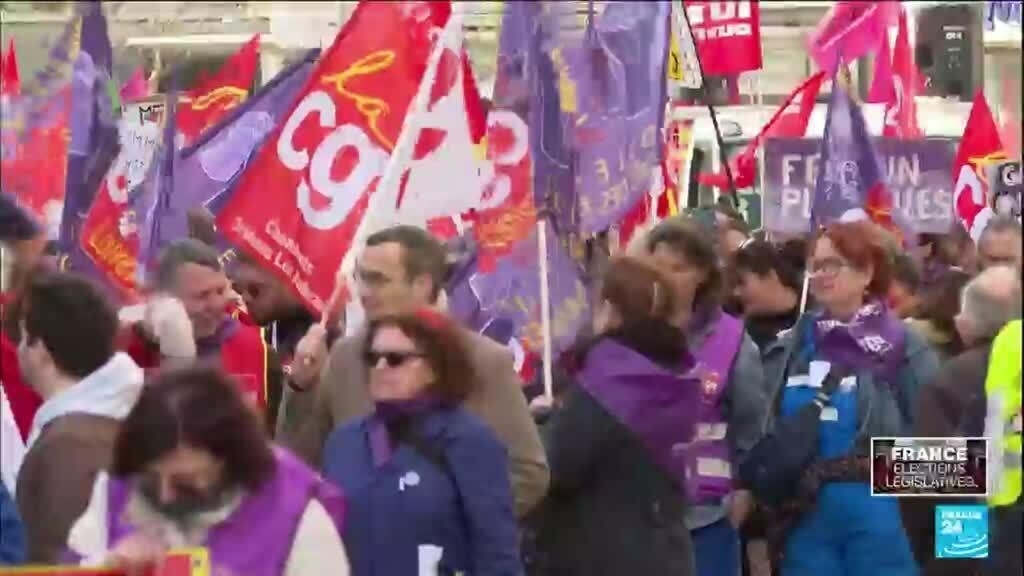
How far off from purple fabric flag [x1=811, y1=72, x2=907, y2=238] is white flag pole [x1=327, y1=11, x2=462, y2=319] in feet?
12.3

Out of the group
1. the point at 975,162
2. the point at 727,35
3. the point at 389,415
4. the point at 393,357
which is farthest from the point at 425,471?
the point at 727,35

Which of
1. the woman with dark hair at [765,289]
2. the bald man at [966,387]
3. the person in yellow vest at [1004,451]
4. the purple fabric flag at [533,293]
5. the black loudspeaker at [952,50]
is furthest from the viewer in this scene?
the black loudspeaker at [952,50]

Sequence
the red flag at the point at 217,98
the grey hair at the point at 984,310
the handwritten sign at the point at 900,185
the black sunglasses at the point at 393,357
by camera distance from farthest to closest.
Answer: the red flag at the point at 217,98, the handwritten sign at the point at 900,185, the grey hair at the point at 984,310, the black sunglasses at the point at 393,357

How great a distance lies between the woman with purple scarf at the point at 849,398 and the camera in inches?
280

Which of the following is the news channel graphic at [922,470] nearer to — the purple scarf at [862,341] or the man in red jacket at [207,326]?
the purple scarf at [862,341]

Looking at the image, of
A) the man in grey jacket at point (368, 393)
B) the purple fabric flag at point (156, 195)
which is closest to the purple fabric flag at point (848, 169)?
the purple fabric flag at point (156, 195)

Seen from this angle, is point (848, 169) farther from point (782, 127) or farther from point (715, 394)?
point (782, 127)

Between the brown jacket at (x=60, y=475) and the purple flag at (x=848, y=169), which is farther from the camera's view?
the purple flag at (x=848, y=169)

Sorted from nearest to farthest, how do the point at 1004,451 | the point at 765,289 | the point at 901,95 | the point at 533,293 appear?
the point at 1004,451, the point at 533,293, the point at 765,289, the point at 901,95

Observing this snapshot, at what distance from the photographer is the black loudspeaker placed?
2089 cm

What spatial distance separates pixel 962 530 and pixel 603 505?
159cm

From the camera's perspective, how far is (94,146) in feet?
25.3

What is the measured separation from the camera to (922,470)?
706 cm

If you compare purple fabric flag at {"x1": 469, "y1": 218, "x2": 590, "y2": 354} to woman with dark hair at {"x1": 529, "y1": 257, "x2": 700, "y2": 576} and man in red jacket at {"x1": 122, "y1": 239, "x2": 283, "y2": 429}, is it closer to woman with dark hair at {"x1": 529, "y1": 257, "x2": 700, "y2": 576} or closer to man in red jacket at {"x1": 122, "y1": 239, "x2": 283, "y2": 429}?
man in red jacket at {"x1": 122, "y1": 239, "x2": 283, "y2": 429}
